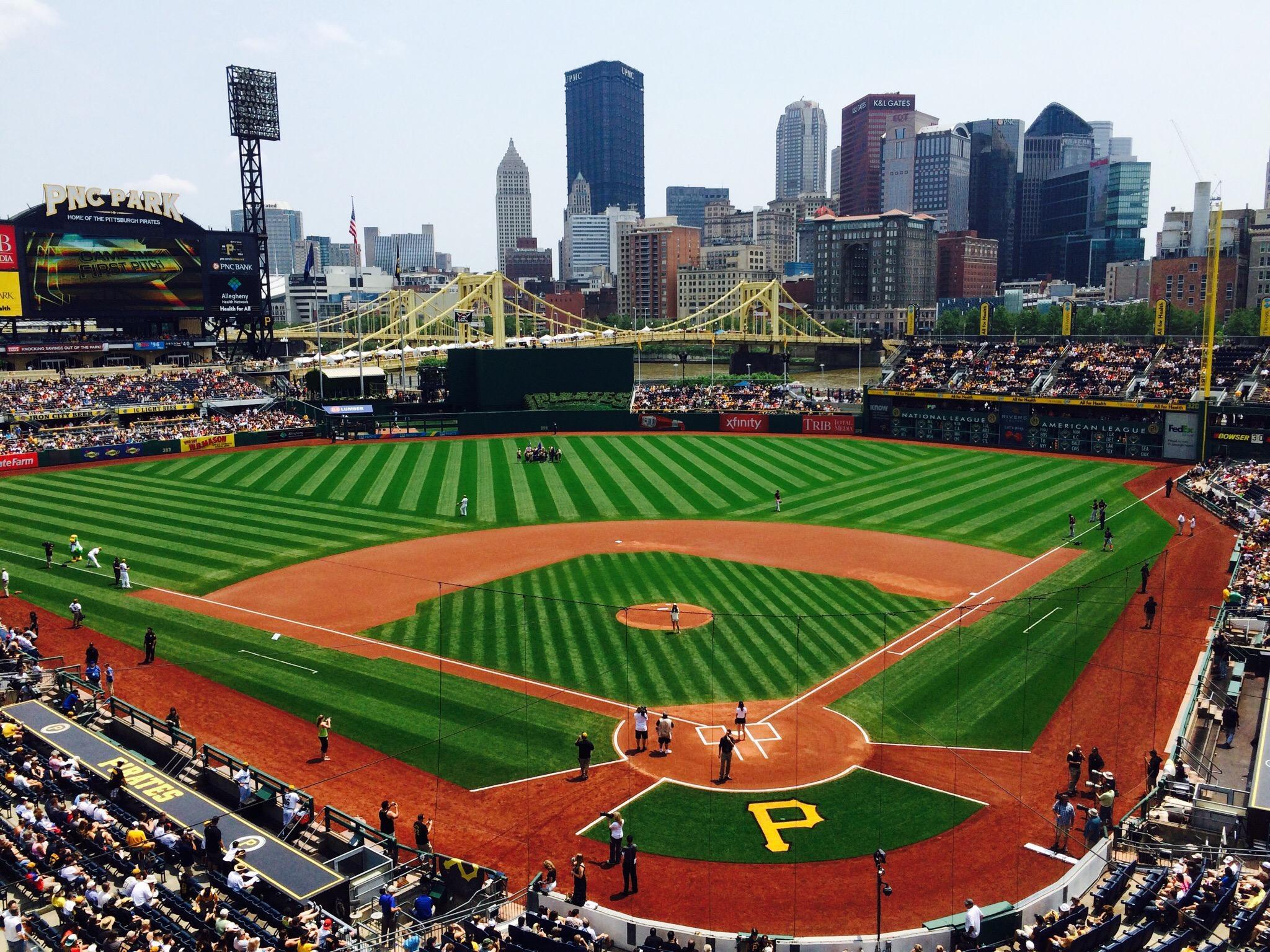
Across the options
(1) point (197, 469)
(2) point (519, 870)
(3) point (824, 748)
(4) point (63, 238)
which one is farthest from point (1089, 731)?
(4) point (63, 238)

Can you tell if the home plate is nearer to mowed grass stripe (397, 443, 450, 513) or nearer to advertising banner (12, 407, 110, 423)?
mowed grass stripe (397, 443, 450, 513)

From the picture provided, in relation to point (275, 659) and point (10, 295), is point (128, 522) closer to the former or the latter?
point (275, 659)

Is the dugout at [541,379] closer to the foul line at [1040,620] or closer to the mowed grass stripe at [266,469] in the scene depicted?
the mowed grass stripe at [266,469]

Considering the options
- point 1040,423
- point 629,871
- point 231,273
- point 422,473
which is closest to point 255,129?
point 231,273

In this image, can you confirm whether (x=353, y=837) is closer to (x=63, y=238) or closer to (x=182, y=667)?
(x=182, y=667)

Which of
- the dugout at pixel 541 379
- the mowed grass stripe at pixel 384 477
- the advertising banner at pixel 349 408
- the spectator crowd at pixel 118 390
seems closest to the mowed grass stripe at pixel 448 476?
the mowed grass stripe at pixel 384 477

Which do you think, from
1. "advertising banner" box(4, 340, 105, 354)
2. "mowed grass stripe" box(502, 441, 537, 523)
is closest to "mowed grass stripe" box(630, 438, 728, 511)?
"mowed grass stripe" box(502, 441, 537, 523)
